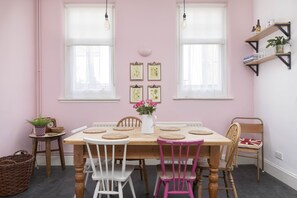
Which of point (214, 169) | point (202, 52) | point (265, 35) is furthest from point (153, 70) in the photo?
point (214, 169)

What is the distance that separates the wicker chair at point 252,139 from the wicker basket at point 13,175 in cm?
278

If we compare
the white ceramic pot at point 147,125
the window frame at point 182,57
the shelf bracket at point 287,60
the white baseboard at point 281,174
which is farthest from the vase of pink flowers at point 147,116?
the white baseboard at point 281,174

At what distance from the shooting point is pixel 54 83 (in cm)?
354

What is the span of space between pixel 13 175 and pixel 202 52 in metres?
3.24

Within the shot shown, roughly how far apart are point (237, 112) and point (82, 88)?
2664 mm

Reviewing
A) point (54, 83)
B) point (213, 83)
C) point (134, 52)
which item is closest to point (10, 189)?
point (54, 83)

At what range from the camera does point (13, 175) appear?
2.46m

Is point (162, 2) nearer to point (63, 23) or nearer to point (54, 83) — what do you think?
point (63, 23)

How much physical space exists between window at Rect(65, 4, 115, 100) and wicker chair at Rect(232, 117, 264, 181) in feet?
7.12

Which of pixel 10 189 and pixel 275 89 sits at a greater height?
pixel 275 89

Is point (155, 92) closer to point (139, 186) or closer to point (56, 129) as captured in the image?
point (139, 186)

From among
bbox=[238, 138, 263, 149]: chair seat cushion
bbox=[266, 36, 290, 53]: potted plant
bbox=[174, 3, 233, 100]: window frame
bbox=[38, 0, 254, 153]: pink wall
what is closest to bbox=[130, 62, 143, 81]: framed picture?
bbox=[38, 0, 254, 153]: pink wall

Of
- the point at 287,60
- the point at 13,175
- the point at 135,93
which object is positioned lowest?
the point at 13,175

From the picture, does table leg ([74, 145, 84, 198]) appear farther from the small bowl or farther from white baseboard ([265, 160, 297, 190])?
white baseboard ([265, 160, 297, 190])
